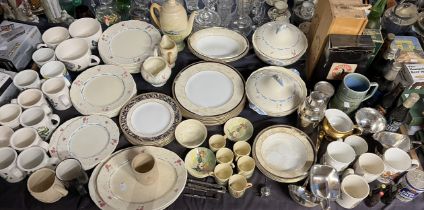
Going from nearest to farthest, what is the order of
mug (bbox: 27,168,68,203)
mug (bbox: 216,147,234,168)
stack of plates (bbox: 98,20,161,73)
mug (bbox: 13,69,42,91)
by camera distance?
1. mug (bbox: 27,168,68,203)
2. mug (bbox: 216,147,234,168)
3. mug (bbox: 13,69,42,91)
4. stack of plates (bbox: 98,20,161,73)

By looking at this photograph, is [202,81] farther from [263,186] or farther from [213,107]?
[263,186]

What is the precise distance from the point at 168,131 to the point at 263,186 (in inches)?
12.8

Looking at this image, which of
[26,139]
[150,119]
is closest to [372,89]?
[150,119]

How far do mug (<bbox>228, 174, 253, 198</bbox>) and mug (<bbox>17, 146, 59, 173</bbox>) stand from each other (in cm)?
50

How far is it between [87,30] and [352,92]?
3.15 feet

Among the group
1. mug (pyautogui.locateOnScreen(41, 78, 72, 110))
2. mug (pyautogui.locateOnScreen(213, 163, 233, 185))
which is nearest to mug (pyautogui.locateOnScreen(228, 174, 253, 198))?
mug (pyautogui.locateOnScreen(213, 163, 233, 185))

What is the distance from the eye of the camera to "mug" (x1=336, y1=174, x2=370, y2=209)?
36.2 inches

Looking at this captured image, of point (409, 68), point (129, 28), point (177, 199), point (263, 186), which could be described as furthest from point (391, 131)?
point (129, 28)

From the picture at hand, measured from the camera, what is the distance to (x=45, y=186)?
96 centimetres

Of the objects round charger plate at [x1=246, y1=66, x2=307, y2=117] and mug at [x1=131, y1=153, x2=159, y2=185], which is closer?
mug at [x1=131, y1=153, x2=159, y2=185]

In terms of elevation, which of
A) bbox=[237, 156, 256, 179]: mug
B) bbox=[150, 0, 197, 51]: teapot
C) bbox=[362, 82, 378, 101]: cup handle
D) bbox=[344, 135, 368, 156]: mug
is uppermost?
bbox=[150, 0, 197, 51]: teapot

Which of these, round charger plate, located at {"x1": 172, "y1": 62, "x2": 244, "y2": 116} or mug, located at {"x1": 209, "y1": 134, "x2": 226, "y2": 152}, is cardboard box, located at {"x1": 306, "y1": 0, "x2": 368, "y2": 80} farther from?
mug, located at {"x1": 209, "y1": 134, "x2": 226, "y2": 152}

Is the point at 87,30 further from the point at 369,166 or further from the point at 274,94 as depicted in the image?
the point at 369,166

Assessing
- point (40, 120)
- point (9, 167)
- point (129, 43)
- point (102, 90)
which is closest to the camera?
point (9, 167)
